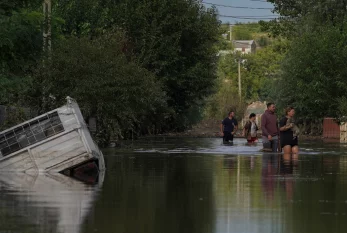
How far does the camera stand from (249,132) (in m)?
43.6

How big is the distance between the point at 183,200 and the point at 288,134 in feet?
46.3

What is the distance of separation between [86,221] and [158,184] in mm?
6907

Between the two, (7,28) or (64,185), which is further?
(7,28)

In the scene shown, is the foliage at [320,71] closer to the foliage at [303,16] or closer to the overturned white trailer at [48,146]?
the foliage at [303,16]

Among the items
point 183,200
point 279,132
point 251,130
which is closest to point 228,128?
point 251,130

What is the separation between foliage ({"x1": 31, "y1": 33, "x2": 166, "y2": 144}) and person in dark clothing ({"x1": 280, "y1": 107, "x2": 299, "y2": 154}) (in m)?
9.12

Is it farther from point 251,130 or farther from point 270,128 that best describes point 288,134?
point 251,130

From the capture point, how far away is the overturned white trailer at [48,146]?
2314 centimetres

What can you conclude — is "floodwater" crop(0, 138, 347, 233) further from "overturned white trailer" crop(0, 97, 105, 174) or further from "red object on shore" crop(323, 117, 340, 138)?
"red object on shore" crop(323, 117, 340, 138)

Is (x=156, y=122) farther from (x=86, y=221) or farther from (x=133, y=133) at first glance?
(x=86, y=221)

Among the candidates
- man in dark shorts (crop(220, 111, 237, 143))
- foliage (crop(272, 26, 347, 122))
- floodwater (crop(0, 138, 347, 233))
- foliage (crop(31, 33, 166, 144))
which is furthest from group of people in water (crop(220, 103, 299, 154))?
foliage (crop(272, 26, 347, 122))

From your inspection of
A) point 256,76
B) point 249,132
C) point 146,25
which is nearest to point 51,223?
point 249,132

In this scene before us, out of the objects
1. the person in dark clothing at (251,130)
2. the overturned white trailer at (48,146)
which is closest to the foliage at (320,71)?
the person in dark clothing at (251,130)

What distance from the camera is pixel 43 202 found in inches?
637
